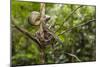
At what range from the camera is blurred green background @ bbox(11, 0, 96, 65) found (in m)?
1.87

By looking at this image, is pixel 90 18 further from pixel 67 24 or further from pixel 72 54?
pixel 72 54

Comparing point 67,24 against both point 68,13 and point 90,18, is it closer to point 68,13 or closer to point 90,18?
point 68,13

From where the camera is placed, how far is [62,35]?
2006 millimetres

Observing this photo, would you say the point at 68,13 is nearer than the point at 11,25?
No

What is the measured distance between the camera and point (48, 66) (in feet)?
6.43

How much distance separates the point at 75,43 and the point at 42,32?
407 millimetres

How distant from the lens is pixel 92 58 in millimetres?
2115

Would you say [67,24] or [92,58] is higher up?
[67,24]

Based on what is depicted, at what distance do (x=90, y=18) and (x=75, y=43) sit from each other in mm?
348

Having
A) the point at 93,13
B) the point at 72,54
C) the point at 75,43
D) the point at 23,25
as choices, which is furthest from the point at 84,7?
the point at 23,25

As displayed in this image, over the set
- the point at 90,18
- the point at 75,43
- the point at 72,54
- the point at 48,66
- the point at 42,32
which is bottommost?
the point at 48,66

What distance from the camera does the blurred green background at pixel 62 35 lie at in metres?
1.87
